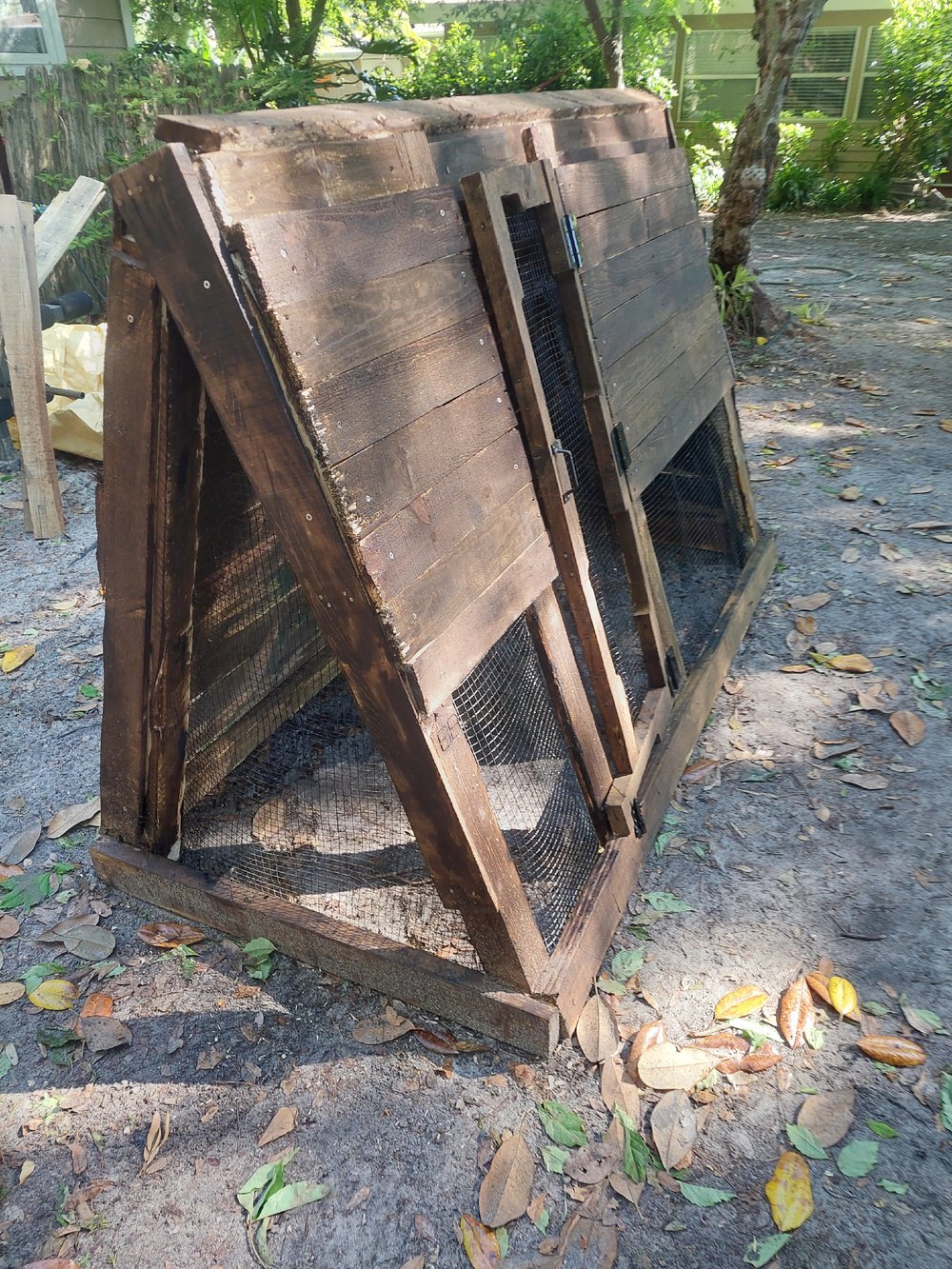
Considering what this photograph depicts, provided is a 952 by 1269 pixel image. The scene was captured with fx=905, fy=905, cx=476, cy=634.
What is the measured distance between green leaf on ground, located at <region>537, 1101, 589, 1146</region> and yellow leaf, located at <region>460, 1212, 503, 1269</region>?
0.71ft

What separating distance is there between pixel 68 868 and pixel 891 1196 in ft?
6.95

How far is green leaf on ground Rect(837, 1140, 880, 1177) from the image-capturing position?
5.50 feet

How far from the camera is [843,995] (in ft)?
6.64

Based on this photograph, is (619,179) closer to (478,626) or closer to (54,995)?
(478,626)

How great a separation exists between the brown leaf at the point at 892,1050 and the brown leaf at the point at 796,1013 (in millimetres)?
113

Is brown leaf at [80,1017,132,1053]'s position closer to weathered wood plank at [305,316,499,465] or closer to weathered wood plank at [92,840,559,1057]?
weathered wood plank at [92,840,559,1057]

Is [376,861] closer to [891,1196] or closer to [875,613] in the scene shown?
[891,1196]

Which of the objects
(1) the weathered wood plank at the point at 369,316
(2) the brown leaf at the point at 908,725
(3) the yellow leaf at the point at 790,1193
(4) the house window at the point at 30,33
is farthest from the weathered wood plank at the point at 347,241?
(4) the house window at the point at 30,33

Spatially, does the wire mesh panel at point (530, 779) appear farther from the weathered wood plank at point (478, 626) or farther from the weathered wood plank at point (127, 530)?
the weathered wood plank at point (127, 530)

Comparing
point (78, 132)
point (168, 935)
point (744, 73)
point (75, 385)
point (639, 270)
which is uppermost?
point (744, 73)

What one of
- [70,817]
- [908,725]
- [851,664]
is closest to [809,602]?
[851,664]

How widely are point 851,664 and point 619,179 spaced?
5.94 ft

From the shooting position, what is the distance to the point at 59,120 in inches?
255

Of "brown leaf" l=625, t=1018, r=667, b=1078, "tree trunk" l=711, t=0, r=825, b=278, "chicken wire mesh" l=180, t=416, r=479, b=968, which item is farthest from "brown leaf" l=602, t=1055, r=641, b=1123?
"tree trunk" l=711, t=0, r=825, b=278
